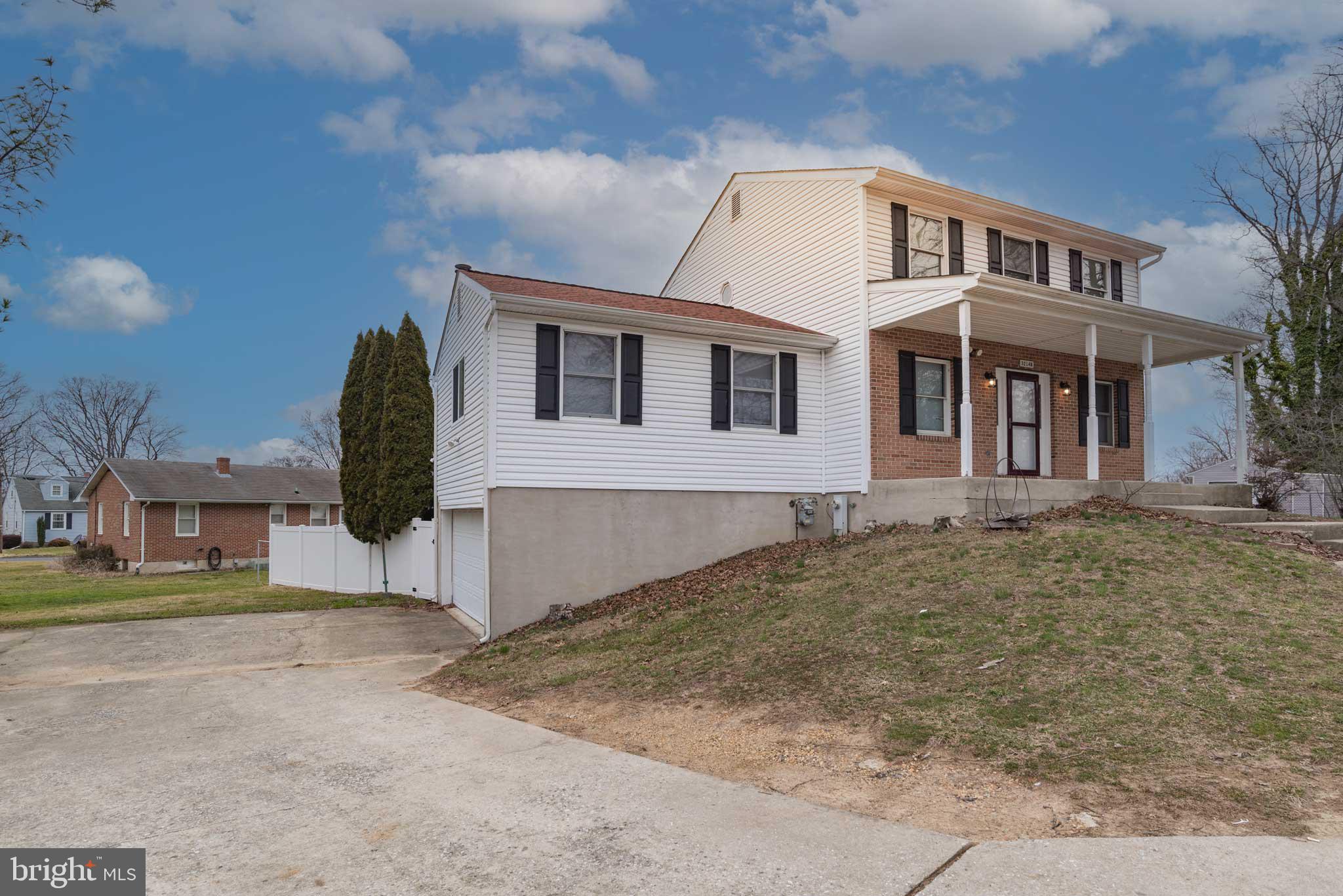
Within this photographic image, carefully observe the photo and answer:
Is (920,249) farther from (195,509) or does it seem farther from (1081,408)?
(195,509)

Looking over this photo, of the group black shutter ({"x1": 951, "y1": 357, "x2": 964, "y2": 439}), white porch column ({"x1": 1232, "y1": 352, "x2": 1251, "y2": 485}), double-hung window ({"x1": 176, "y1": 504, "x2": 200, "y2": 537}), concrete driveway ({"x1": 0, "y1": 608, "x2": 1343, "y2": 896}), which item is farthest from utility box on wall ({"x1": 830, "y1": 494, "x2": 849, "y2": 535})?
double-hung window ({"x1": 176, "y1": 504, "x2": 200, "y2": 537})

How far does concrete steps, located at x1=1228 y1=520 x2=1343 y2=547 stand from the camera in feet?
37.2

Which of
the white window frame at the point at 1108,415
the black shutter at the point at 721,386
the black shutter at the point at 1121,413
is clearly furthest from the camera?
the black shutter at the point at 1121,413

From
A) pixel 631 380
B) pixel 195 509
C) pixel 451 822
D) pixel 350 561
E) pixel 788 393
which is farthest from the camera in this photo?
pixel 195 509

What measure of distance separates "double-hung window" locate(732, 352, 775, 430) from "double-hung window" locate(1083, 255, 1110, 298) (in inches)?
304

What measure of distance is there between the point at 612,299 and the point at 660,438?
9.17 ft

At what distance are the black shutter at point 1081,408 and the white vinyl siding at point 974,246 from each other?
2027 millimetres

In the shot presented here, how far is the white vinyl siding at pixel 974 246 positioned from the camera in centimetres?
1358

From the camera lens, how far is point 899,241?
13.9 meters

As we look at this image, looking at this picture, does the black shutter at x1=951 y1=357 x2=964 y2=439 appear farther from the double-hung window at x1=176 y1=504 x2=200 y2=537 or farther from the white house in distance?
the double-hung window at x1=176 y1=504 x2=200 y2=537

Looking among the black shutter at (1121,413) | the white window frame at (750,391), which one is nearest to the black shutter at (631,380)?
the white window frame at (750,391)

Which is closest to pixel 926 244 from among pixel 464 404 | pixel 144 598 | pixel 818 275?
pixel 818 275

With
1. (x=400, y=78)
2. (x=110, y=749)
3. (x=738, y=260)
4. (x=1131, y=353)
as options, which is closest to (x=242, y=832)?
(x=110, y=749)

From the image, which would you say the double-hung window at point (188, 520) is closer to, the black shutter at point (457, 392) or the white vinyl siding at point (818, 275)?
the black shutter at point (457, 392)
